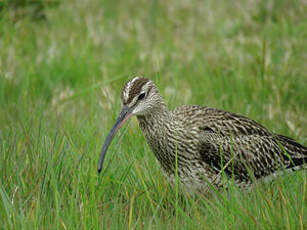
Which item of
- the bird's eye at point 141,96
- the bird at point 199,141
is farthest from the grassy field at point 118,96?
the bird's eye at point 141,96

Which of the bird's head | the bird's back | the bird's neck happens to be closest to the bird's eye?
the bird's head

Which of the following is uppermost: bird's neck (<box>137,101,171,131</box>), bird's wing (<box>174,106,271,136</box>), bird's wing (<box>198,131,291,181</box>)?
bird's neck (<box>137,101,171,131</box>)

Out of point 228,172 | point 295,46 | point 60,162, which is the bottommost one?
point 228,172

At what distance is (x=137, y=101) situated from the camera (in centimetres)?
493

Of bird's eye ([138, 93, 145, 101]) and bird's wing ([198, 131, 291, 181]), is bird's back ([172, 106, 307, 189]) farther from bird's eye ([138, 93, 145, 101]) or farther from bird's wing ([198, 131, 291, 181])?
bird's eye ([138, 93, 145, 101])

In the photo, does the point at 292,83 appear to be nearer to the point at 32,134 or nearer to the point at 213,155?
the point at 213,155

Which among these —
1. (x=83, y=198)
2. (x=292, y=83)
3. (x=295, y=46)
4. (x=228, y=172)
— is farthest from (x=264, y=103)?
(x=83, y=198)

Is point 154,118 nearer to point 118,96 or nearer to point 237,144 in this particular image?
point 237,144

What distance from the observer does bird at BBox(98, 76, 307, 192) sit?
5008mm

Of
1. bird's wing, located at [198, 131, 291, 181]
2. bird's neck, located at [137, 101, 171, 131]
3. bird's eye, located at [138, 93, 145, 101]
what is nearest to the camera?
bird's eye, located at [138, 93, 145, 101]

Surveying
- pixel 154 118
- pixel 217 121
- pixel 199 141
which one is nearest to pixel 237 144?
pixel 217 121

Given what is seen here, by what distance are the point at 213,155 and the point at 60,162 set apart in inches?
55.2

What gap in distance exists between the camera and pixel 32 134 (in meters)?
5.39

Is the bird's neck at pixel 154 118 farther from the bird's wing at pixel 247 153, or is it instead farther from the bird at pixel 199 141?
the bird's wing at pixel 247 153
